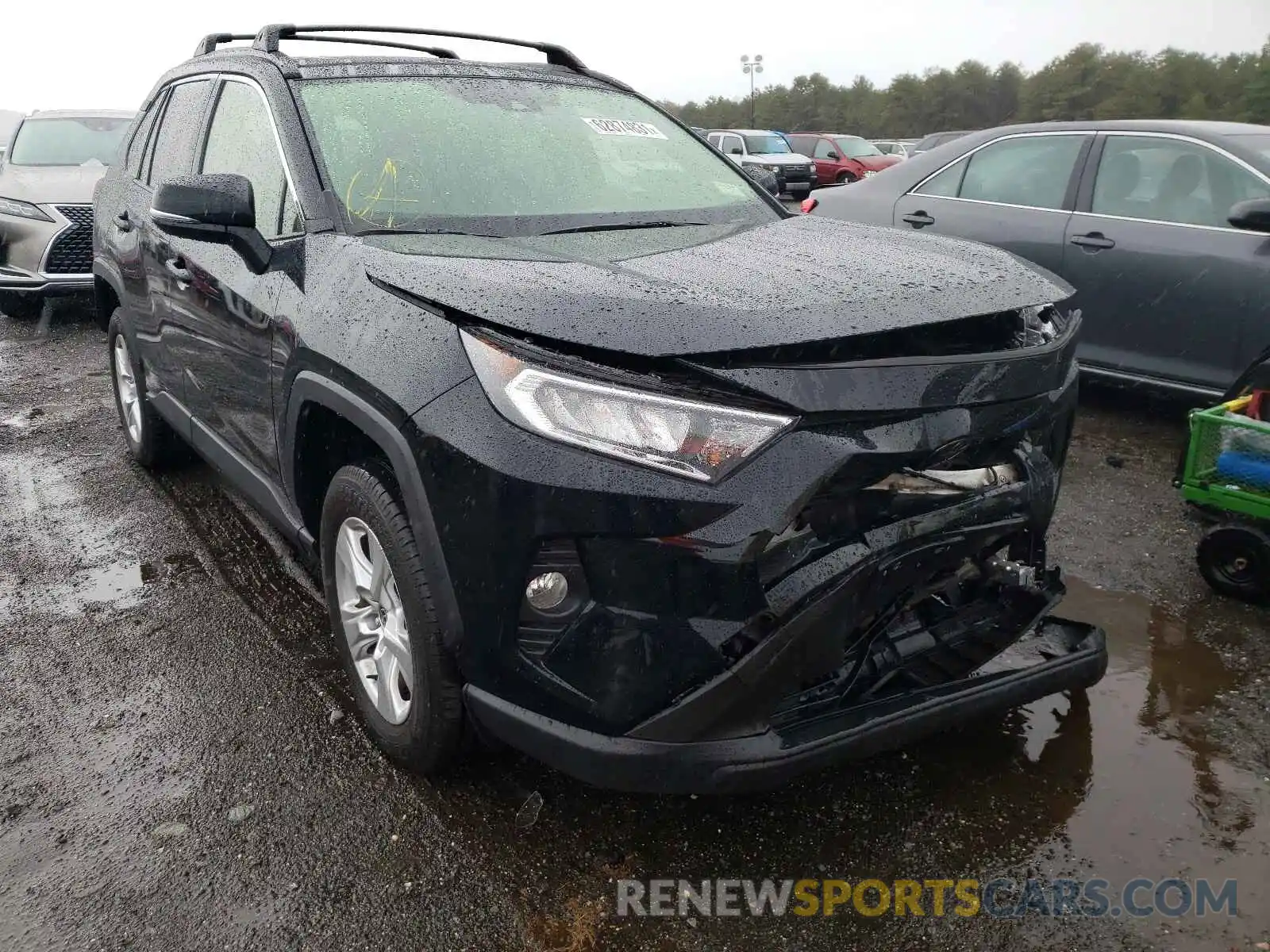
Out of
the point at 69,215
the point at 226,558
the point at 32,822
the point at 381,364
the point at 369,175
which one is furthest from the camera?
the point at 69,215

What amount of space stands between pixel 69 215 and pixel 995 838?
8.99 metres

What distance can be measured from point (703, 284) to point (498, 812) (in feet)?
4.41

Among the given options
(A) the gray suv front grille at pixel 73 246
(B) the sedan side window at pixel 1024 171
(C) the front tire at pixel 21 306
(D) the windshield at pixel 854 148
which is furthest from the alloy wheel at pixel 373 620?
(D) the windshield at pixel 854 148

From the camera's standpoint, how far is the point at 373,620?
2.61 m

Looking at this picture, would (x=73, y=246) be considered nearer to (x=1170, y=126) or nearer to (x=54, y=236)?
(x=54, y=236)

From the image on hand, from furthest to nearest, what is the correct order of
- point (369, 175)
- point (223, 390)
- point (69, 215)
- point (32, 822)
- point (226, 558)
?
point (69, 215), point (226, 558), point (223, 390), point (369, 175), point (32, 822)

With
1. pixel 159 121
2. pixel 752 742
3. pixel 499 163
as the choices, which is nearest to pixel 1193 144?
pixel 499 163

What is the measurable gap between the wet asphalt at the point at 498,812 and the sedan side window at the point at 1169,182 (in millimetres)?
2265

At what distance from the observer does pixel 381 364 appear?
2250mm

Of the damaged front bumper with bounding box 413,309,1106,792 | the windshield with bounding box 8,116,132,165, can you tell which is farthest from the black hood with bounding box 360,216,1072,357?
the windshield with bounding box 8,116,132,165

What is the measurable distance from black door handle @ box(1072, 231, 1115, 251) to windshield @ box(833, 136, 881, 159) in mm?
22158

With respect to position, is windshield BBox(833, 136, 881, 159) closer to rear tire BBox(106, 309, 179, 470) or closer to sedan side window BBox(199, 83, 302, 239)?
rear tire BBox(106, 309, 179, 470)

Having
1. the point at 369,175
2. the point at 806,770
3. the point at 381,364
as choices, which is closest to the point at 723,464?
the point at 806,770

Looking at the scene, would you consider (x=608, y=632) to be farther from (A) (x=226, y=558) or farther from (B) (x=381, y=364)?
(A) (x=226, y=558)
